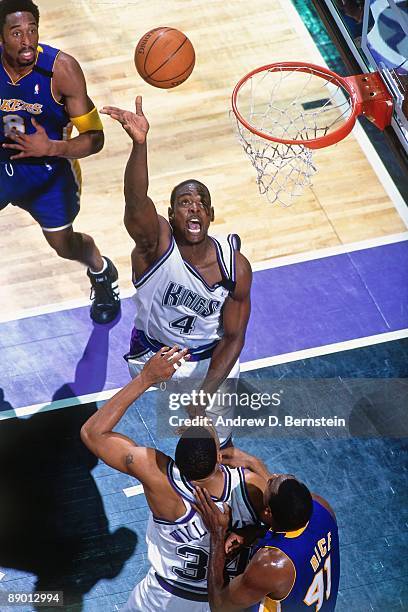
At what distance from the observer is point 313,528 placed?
5102 millimetres

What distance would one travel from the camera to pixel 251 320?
7945 millimetres

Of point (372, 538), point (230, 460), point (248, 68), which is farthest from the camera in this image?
point (248, 68)

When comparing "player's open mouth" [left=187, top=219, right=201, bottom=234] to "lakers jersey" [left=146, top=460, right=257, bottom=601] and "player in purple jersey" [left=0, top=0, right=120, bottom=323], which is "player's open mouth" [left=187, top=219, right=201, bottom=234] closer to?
"player in purple jersey" [left=0, top=0, right=120, bottom=323]

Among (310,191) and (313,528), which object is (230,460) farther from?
→ (310,191)

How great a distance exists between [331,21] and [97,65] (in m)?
3.14

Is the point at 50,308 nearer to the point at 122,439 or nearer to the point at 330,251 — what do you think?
the point at 330,251

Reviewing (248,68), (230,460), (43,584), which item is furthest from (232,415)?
(248,68)

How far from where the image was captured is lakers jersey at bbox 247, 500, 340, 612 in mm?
4988

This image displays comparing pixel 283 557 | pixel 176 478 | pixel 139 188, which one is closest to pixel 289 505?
pixel 283 557

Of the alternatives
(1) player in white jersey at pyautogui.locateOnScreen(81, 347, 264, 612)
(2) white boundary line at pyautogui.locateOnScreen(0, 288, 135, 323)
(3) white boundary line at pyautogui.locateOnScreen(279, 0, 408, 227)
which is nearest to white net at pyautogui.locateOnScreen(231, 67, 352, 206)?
(3) white boundary line at pyautogui.locateOnScreen(279, 0, 408, 227)

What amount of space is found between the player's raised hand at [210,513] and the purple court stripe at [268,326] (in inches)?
93.9

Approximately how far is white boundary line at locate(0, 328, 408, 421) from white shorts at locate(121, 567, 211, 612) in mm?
1928

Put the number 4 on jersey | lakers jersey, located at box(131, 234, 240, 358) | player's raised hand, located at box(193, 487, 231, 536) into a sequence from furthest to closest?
the number 4 on jersey, lakers jersey, located at box(131, 234, 240, 358), player's raised hand, located at box(193, 487, 231, 536)

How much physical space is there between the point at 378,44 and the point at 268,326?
7.30ft
